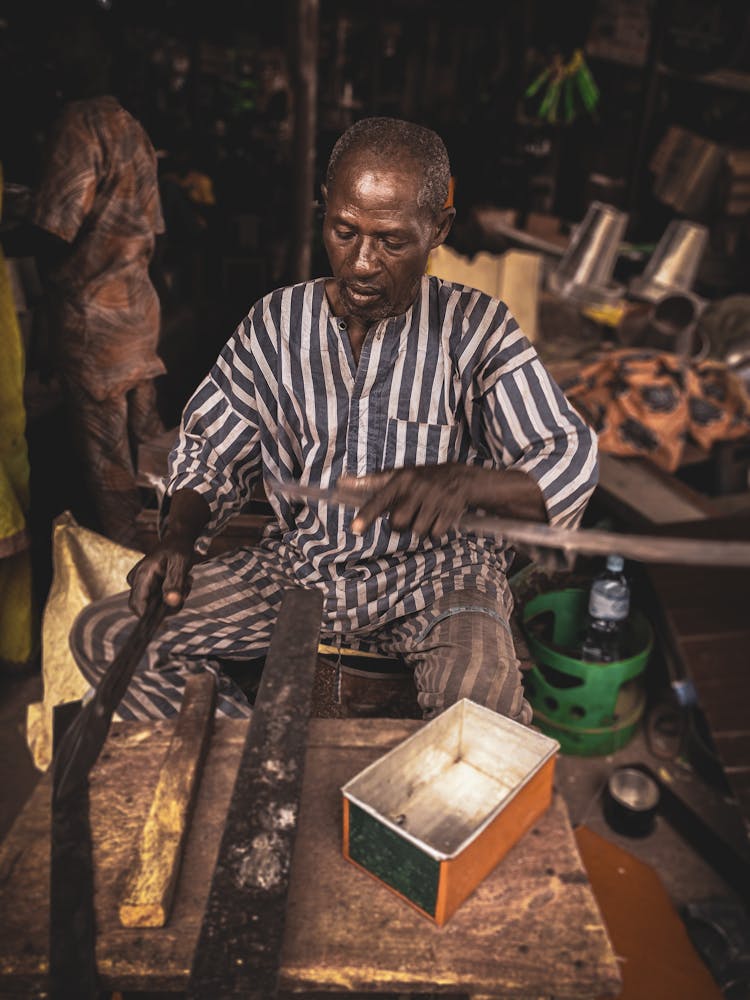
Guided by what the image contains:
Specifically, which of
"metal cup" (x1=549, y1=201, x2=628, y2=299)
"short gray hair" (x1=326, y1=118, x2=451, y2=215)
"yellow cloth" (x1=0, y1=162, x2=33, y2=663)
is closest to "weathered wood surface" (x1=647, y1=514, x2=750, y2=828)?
"metal cup" (x1=549, y1=201, x2=628, y2=299)

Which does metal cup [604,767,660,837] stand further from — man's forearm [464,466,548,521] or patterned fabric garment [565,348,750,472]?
man's forearm [464,466,548,521]

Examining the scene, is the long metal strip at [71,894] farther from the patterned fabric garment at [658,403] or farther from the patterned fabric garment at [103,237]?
the patterned fabric garment at [658,403]

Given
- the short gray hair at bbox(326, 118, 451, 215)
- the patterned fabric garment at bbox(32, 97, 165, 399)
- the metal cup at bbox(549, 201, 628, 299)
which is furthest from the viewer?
the metal cup at bbox(549, 201, 628, 299)

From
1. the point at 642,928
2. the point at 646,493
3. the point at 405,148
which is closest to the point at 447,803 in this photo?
the point at 405,148

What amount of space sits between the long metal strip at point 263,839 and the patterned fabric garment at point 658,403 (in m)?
3.17

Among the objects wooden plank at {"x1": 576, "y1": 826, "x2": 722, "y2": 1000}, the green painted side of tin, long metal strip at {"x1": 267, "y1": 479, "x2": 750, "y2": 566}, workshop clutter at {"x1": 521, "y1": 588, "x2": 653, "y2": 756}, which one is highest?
long metal strip at {"x1": 267, "y1": 479, "x2": 750, "y2": 566}

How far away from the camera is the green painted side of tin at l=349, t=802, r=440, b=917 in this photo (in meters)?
1.27

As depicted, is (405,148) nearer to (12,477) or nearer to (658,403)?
(12,477)

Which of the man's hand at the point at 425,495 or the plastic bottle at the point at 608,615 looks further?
the plastic bottle at the point at 608,615

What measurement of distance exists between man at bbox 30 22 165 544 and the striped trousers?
148cm

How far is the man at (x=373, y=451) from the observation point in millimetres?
1604

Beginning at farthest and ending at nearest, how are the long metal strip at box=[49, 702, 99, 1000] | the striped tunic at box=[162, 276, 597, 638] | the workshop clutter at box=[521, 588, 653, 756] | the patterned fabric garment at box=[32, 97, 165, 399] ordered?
1. the workshop clutter at box=[521, 588, 653, 756]
2. the patterned fabric garment at box=[32, 97, 165, 399]
3. the striped tunic at box=[162, 276, 597, 638]
4. the long metal strip at box=[49, 702, 99, 1000]

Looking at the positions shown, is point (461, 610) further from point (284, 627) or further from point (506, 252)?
point (506, 252)

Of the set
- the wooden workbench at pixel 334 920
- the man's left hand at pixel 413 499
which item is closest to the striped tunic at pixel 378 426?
the man's left hand at pixel 413 499
